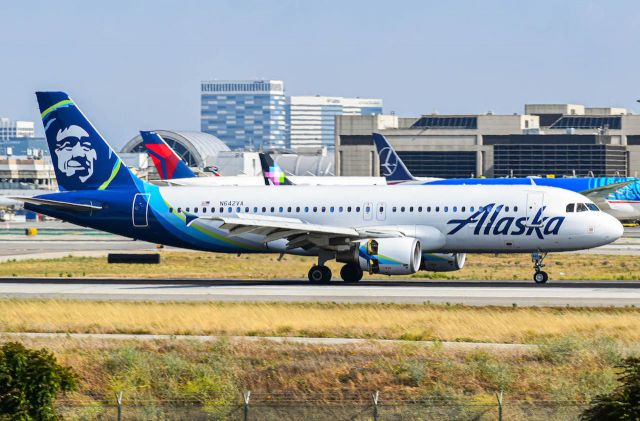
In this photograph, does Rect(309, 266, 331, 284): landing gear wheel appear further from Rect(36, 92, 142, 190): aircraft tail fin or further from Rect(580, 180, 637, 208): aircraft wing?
Rect(580, 180, 637, 208): aircraft wing

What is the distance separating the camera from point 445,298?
142 feet

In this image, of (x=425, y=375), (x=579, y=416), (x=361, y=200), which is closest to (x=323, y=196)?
(x=361, y=200)

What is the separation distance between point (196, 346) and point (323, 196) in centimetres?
2265

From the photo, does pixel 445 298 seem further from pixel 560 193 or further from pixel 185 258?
pixel 185 258

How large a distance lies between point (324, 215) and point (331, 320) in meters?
16.2

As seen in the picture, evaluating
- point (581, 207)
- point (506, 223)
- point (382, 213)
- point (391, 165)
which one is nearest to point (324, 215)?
point (382, 213)

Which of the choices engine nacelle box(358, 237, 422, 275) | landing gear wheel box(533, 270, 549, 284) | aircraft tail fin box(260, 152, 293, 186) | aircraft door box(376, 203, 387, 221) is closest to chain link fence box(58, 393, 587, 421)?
engine nacelle box(358, 237, 422, 275)

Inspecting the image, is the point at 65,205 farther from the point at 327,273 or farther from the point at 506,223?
the point at 506,223

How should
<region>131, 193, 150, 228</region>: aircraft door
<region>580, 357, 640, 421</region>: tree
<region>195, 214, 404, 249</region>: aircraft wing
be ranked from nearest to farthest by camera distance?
<region>580, 357, 640, 421</region>: tree, <region>195, 214, 404, 249</region>: aircraft wing, <region>131, 193, 150, 228</region>: aircraft door

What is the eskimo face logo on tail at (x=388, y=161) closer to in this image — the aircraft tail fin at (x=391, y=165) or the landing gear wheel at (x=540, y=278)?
the aircraft tail fin at (x=391, y=165)

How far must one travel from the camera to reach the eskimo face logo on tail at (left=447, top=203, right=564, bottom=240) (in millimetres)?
50219

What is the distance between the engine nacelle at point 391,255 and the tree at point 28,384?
26.2 metres

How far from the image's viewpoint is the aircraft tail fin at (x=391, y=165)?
126062 mm

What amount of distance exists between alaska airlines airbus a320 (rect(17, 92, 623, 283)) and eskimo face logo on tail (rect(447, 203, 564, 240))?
0.04 m
